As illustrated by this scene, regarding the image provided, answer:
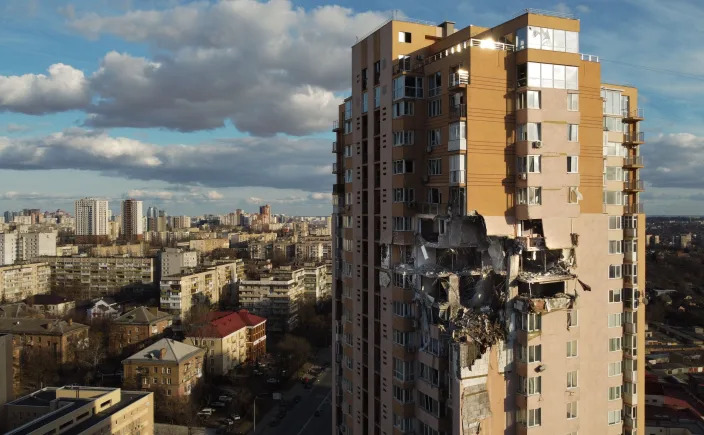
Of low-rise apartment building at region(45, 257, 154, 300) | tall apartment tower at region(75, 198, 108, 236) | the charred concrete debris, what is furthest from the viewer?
tall apartment tower at region(75, 198, 108, 236)

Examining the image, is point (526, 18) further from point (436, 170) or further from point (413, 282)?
point (413, 282)

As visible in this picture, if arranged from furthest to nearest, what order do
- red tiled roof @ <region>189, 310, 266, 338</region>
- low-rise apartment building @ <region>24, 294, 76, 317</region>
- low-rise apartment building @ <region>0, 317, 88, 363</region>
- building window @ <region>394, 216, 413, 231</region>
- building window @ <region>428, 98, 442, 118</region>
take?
low-rise apartment building @ <region>24, 294, 76, 317</region>, low-rise apartment building @ <region>0, 317, 88, 363</region>, red tiled roof @ <region>189, 310, 266, 338</region>, building window @ <region>394, 216, 413, 231</region>, building window @ <region>428, 98, 442, 118</region>

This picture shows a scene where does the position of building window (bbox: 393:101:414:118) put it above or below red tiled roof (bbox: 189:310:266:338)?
above

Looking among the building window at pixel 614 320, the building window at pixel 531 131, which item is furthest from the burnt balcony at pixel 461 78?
the building window at pixel 614 320

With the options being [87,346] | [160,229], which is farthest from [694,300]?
[160,229]

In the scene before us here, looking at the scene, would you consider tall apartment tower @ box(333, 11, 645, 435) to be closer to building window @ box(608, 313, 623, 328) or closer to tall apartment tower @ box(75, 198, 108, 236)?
building window @ box(608, 313, 623, 328)

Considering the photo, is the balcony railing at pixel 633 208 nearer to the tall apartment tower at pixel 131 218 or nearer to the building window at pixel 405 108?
the building window at pixel 405 108

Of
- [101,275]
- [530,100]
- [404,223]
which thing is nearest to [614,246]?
[530,100]

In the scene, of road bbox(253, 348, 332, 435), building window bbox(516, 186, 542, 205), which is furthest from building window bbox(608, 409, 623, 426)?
road bbox(253, 348, 332, 435)
